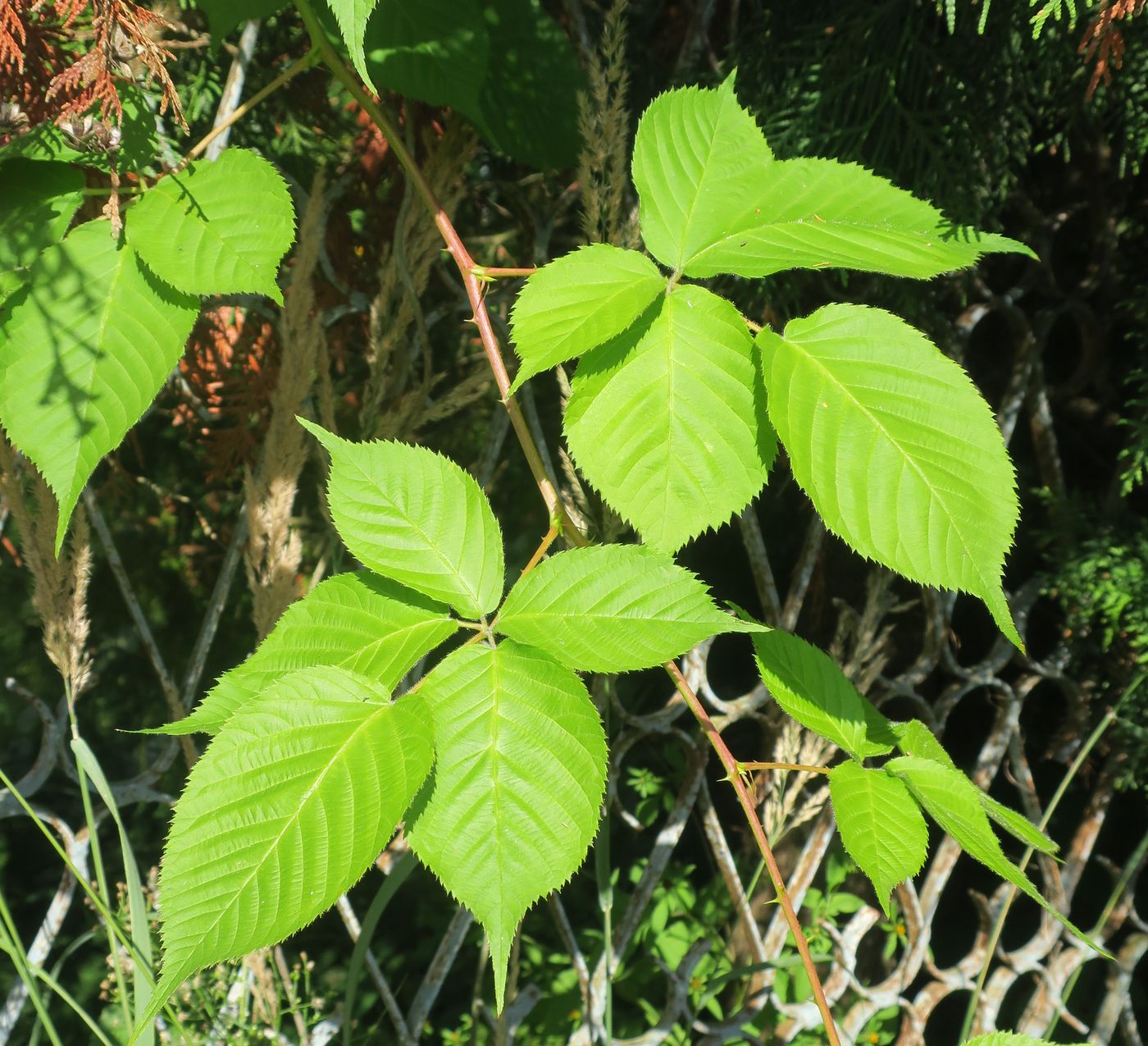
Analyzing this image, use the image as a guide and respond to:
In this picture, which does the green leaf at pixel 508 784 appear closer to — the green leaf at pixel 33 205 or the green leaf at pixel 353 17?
the green leaf at pixel 353 17

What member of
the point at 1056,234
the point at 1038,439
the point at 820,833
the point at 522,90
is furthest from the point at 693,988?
the point at 522,90

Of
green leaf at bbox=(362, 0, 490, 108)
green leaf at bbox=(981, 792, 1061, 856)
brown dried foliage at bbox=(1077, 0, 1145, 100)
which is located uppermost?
brown dried foliage at bbox=(1077, 0, 1145, 100)

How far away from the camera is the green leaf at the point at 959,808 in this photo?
768 millimetres

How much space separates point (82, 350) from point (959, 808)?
2.98ft

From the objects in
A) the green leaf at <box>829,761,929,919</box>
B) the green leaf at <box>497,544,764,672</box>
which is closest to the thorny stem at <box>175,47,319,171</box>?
the green leaf at <box>497,544,764,672</box>

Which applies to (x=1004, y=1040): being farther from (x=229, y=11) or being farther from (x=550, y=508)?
(x=229, y=11)

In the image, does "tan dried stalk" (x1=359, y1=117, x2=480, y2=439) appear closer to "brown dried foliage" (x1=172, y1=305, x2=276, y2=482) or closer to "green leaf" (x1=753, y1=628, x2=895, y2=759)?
"brown dried foliage" (x1=172, y1=305, x2=276, y2=482)

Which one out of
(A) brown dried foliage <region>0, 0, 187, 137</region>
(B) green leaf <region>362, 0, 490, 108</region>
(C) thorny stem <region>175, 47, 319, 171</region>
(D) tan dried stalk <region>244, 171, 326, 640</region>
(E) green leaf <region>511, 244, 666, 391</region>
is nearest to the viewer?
(E) green leaf <region>511, 244, 666, 391</region>

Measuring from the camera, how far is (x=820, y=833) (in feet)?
6.33

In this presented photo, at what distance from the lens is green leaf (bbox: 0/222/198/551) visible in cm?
93

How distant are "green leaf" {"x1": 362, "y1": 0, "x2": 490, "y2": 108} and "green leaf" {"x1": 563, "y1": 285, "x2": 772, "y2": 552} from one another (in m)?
0.53

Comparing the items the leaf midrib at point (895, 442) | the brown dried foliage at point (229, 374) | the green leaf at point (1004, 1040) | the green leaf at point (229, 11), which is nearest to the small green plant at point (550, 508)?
the leaf midrib at point (895, 442)

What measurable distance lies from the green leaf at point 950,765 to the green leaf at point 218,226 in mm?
Answer: 743

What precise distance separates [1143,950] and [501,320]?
6.00 ft
